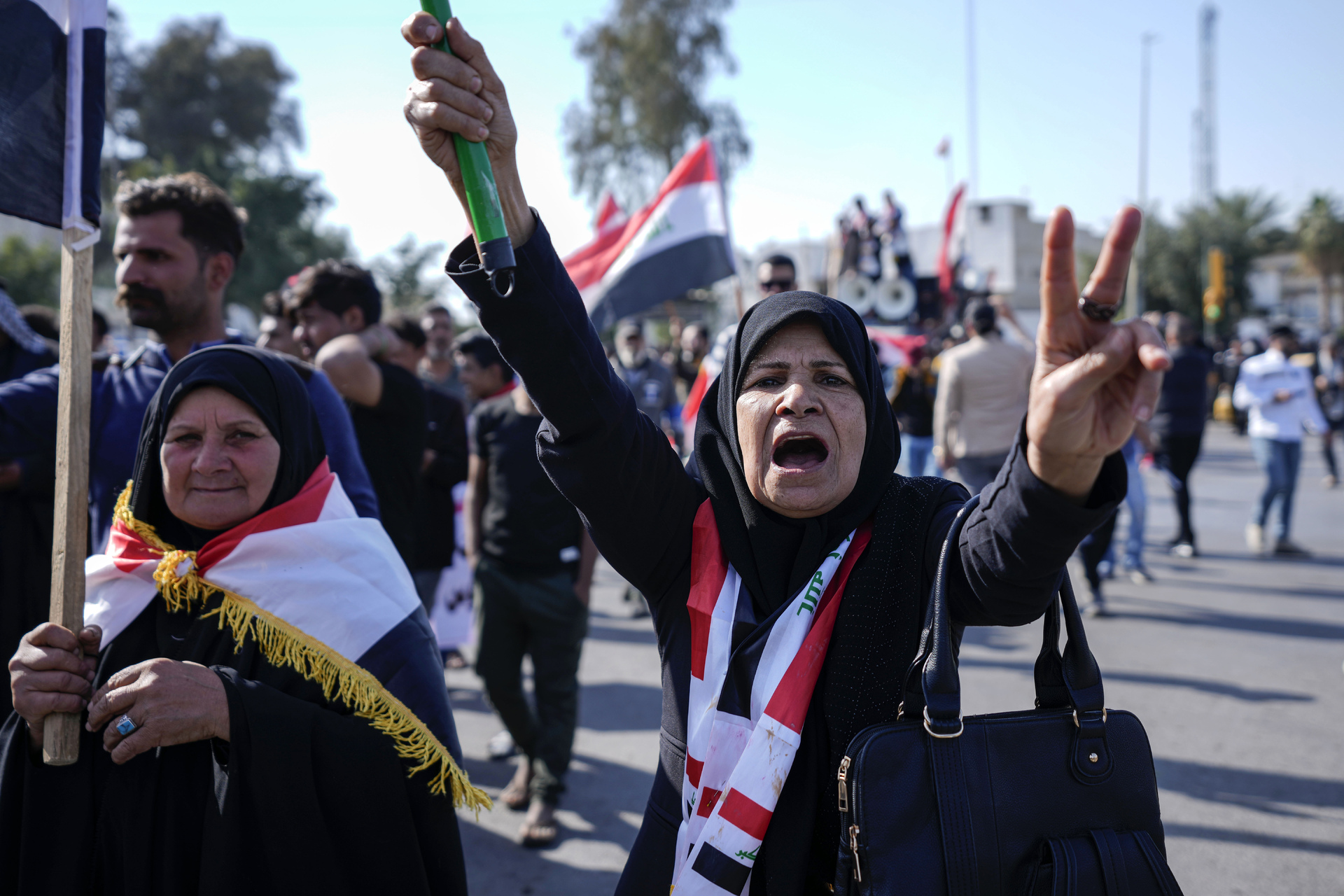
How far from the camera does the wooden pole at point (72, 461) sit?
1.82m

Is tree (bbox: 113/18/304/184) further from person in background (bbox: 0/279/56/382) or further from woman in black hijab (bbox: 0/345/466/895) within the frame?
woman in black hijab (bbox: 0/345/466/895)

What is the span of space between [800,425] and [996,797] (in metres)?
0.66

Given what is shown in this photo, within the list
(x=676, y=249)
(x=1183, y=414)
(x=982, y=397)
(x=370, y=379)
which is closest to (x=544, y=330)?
(x=370, y=379)

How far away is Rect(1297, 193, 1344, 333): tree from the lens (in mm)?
42062

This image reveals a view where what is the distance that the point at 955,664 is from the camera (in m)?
1.40

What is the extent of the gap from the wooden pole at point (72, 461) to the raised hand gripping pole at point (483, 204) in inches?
35.7

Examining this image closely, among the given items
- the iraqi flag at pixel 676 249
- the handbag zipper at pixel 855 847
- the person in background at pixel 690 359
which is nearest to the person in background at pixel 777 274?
the iraqi flag at pixel 676 249

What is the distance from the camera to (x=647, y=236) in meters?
5.47

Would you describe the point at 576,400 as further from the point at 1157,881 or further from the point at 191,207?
the point at 191,207

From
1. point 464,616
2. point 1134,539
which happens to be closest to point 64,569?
point 464,616

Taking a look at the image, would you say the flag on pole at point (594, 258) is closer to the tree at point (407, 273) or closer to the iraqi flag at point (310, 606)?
the iraqi flag at point (310, 606)

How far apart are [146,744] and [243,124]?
1669 inches

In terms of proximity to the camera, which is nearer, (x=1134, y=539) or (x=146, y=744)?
(x=146, y=744)

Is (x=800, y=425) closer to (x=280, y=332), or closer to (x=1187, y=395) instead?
(x=280, y=332)
